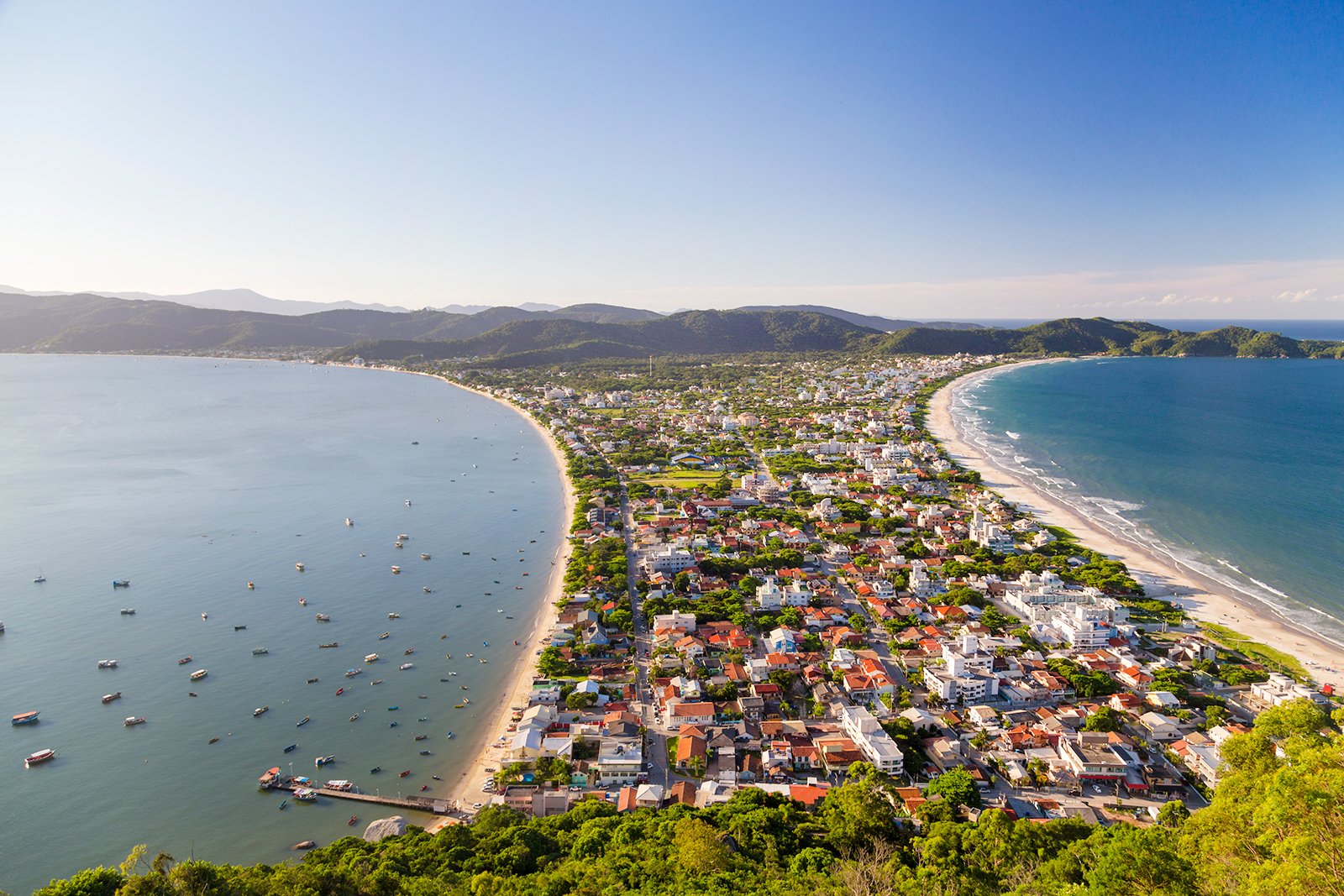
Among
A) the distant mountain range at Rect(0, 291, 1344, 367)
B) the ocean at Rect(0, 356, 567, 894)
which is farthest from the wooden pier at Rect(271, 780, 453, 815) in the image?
the distant mountain range at Rect(0, 291, 1344, 367)

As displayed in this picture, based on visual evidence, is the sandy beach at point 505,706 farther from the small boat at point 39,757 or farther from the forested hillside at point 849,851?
the small boat at point 39,757

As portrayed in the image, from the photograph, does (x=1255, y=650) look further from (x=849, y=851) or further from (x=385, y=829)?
(x=385, y=829)

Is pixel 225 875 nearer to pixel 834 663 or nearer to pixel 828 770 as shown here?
pixel 828 770

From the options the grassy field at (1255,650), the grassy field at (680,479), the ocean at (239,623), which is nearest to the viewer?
the ocean at (239,623)

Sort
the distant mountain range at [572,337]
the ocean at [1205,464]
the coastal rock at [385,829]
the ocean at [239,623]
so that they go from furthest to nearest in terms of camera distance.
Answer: the distant mountain range at [572,337]
the ocean at [1205,464]
the ocean at [239,623]
the coastal rock at [385,829]

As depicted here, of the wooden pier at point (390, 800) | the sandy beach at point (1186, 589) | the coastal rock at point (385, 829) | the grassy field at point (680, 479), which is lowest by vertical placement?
the wooden pier at point (390, 800)

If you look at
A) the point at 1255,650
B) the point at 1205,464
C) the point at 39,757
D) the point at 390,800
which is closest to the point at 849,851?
the point at 390,800

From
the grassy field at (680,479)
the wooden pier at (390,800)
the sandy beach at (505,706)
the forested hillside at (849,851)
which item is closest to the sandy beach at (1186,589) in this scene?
the forested hillside at (849,851)

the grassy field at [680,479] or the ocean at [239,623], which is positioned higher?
the grassy field at [680,479]
